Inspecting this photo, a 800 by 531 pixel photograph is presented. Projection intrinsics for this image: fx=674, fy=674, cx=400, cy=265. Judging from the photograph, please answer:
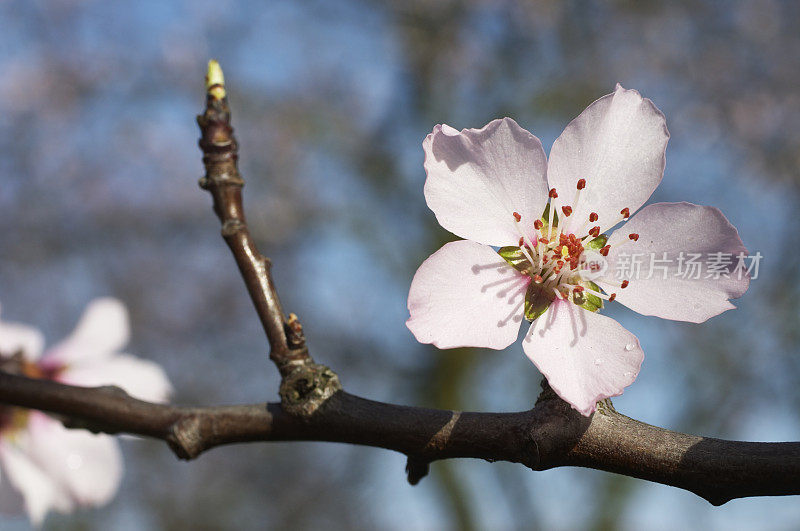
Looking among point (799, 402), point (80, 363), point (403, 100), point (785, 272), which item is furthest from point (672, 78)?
point (80, 363)

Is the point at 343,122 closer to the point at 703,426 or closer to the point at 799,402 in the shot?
the point at 703,426

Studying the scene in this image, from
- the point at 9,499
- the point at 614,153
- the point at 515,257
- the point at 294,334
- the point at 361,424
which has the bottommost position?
the point at 9,499

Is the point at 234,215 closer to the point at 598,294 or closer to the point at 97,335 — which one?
the point at 598,294

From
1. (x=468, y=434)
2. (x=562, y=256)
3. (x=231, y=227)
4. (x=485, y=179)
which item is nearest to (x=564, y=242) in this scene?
(x=562, y=256)

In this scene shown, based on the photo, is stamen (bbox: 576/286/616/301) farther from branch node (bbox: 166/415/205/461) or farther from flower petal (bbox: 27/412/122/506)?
flower petal (bbox: 27/412/122/506)

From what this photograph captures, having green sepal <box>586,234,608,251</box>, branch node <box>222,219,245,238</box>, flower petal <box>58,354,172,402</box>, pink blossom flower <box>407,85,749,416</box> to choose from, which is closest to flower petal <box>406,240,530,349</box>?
pink blossom flower <box>407,85,749,416</box>

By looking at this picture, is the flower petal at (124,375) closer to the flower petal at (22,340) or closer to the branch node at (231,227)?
the flower petal at (22,340)

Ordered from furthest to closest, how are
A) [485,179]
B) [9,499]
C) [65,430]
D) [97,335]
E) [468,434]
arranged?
1. [97,335]
2. [65,430]
3. [9,499]
4. [485,179]
5. [468,434]
